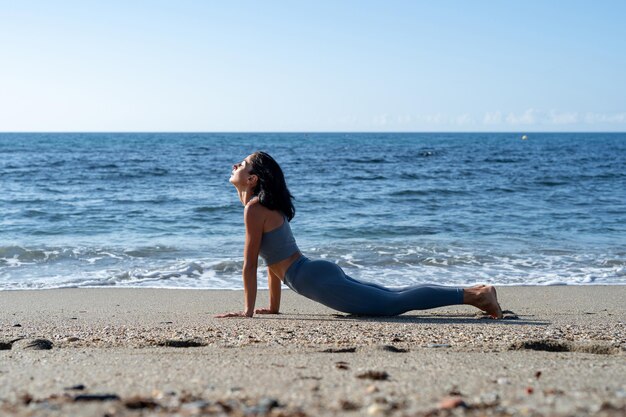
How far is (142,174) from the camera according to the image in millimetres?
25609

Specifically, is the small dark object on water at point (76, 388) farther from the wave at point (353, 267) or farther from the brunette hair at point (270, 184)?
the wave at point (353, 267)

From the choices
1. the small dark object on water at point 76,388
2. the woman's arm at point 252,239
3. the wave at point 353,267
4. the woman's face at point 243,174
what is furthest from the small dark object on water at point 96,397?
the wave at point 353,267

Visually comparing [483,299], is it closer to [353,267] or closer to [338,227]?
[353,267]

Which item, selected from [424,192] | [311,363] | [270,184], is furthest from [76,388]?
[424,192]

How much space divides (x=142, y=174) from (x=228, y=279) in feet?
57.2

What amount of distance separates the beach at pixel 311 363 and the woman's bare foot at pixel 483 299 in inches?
5.2

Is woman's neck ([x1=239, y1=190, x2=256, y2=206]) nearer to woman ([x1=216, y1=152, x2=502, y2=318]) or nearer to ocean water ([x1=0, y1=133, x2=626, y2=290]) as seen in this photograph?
woman ([x1=216, y1=152, x2=502, y2=318])

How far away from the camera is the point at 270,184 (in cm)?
596

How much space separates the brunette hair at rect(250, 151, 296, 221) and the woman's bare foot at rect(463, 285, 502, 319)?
1617 mm

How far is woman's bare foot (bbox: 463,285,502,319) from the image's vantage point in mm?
5891

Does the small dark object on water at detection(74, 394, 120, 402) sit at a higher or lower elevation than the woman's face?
lower

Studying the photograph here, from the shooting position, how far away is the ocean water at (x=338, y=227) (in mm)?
9461

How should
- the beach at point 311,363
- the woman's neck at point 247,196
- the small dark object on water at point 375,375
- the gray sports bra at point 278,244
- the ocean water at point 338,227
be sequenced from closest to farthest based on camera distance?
the beach at point 311,363, the small dark object on water at point 375,375, the gray sports bra at point 278,244, the woman's neck at point 247,196, the ocean water at point 338,227

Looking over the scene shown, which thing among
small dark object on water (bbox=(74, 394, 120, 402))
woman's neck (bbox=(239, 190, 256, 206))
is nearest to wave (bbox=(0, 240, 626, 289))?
woman's neck (bbox=(239, 190, 256, 206))
